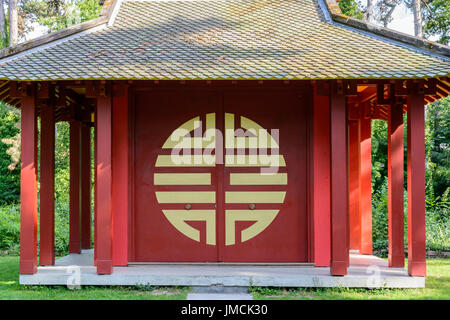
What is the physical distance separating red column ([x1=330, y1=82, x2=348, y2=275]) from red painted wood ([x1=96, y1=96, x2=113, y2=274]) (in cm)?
361

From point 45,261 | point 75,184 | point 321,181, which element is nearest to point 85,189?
point 75,184

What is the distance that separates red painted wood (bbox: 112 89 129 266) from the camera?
9.00 m

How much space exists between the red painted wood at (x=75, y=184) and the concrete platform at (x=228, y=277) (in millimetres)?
2327

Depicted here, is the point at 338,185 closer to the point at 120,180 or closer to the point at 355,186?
the point at 355,186

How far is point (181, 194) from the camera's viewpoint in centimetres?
916

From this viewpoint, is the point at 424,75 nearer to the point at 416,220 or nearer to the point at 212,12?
the point at 416,220

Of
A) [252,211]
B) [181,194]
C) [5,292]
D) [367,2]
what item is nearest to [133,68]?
[181,194]

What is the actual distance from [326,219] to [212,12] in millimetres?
5003

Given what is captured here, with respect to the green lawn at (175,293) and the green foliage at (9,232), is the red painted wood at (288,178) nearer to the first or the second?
the green lawn at (175,293)

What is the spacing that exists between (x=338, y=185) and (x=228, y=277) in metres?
2.29

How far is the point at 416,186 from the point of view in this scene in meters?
8.08

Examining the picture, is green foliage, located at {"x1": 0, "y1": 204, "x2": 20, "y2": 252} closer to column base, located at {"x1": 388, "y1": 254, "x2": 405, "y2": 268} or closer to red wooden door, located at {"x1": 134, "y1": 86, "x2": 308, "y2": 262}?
red wooden door, located at {"x1": 134, "y1": 86, "x2": 308, "y2": 262}

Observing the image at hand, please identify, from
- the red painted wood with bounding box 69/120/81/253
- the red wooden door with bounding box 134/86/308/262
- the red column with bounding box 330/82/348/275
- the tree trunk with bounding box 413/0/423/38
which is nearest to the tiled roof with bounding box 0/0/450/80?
the red column with bounding box 330/82/348/275

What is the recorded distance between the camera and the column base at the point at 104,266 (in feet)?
26.6
